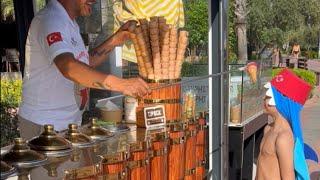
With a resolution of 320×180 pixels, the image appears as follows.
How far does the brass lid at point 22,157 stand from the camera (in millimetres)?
1814

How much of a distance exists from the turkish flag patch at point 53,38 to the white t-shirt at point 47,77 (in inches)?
0.8

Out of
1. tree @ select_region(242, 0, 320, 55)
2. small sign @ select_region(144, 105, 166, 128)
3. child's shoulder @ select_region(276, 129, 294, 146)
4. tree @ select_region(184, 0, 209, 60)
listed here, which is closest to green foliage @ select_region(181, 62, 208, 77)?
tree @ select_region(184, 0, 209, 60)

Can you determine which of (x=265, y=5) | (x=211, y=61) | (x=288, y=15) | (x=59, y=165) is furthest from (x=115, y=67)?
(x=288, y=15)

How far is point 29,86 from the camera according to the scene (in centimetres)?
244

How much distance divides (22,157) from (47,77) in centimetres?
64

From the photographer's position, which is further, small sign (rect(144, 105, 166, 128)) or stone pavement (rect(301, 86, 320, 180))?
stone pavement (rect(301, 86, 320, 180))

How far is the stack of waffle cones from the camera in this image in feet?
9.56

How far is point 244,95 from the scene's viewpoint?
16.4 ft

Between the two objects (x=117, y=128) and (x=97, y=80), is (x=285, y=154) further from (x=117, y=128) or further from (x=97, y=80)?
(x=97, y=80)

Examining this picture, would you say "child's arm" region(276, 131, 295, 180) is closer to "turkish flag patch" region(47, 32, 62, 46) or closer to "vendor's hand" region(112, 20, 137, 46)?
"vendor's hand" region(112, 20, 137, 46)

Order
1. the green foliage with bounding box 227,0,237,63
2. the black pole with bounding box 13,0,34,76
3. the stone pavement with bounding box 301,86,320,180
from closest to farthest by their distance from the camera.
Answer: the black pole with bounding box 13,0,34,76, the green foliage with bounding box 227,0,237,63, the stone pavement with bounding box 301,86,320,180

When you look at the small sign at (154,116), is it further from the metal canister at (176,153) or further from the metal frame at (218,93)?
the metal frame at (218,93)

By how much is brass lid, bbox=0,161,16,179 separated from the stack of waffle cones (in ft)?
4.42

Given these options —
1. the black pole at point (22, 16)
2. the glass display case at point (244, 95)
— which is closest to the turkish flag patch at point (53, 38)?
the black pole at point (22, 16)
